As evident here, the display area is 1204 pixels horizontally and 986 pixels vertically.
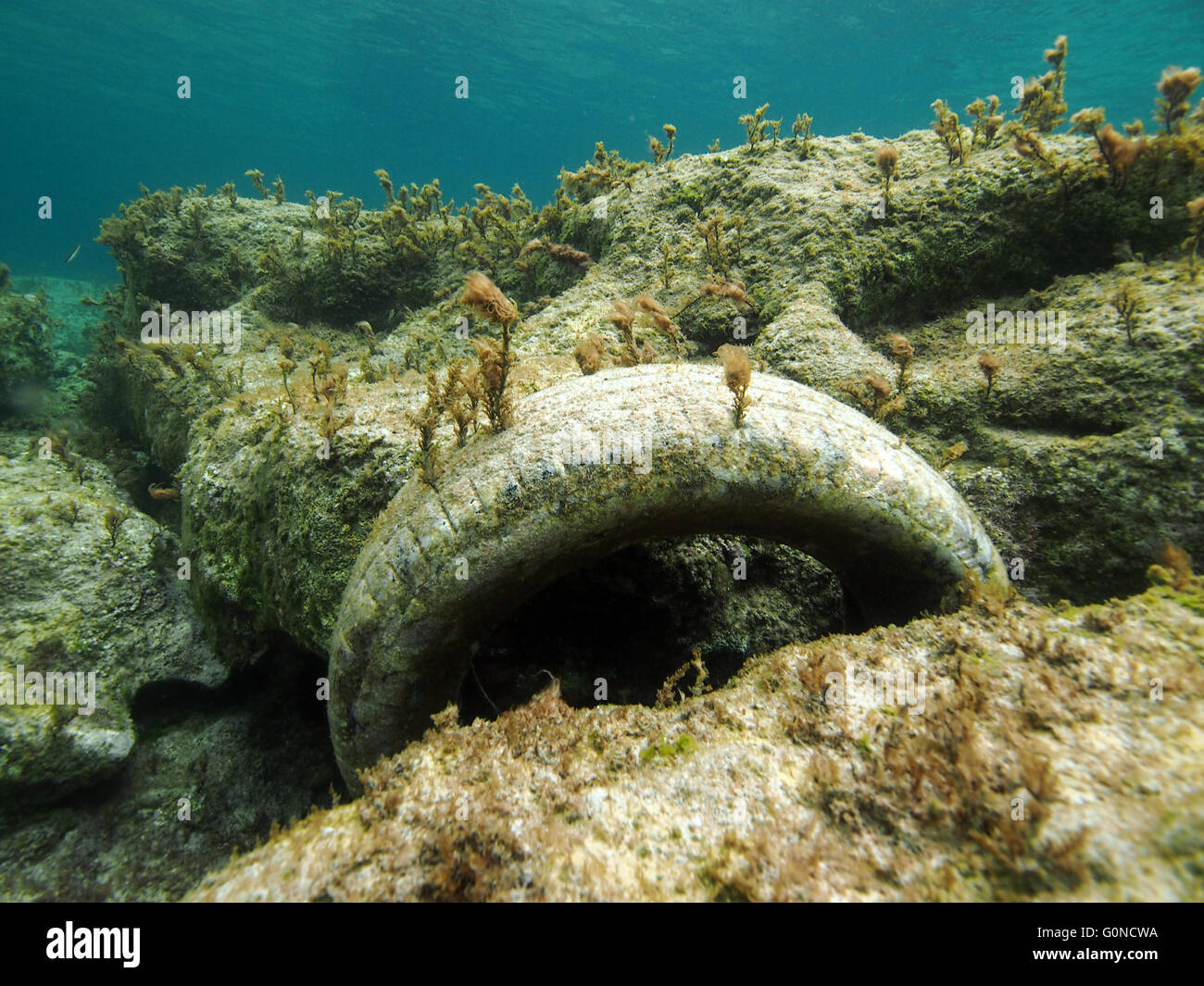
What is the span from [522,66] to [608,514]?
91897 millimetres

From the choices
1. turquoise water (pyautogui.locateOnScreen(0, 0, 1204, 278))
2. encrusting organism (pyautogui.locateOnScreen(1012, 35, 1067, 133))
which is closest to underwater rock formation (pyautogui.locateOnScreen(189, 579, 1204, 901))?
encrusting organism (pyautogui.locateOnScreen(1012, 35, 1067, 133))

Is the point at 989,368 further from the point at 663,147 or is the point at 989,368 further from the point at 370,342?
the point at 370,342

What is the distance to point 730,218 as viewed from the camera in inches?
216

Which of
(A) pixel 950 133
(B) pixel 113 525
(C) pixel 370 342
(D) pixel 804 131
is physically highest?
(D) pixel 804 131

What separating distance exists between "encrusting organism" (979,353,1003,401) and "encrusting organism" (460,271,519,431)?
130 inches

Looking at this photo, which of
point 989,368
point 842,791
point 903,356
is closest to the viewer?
point 842,791

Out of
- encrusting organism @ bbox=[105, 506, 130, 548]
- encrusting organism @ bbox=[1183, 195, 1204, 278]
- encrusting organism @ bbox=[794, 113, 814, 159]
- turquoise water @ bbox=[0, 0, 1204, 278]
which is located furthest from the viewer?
turquoise water @ bbox=[0, 0, 1204, 278]

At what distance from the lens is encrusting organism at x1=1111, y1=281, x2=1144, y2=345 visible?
328 cm

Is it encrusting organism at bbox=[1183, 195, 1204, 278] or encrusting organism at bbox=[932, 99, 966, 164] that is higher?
encrusting organism at bbox=[932, 99, 966, 164]

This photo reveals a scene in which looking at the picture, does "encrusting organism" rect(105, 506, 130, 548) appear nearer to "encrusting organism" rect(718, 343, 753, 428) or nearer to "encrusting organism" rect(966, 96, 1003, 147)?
"encrusting organism" rect(718, 343, 753, 428)

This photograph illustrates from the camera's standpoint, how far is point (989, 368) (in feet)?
11.6

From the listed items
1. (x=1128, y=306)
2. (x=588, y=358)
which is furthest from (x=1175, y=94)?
(x=588, y=358)

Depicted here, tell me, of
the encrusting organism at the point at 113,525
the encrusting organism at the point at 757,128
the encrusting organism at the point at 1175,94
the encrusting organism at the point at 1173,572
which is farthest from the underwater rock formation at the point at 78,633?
the encrusting organism at the point at 1175,94
